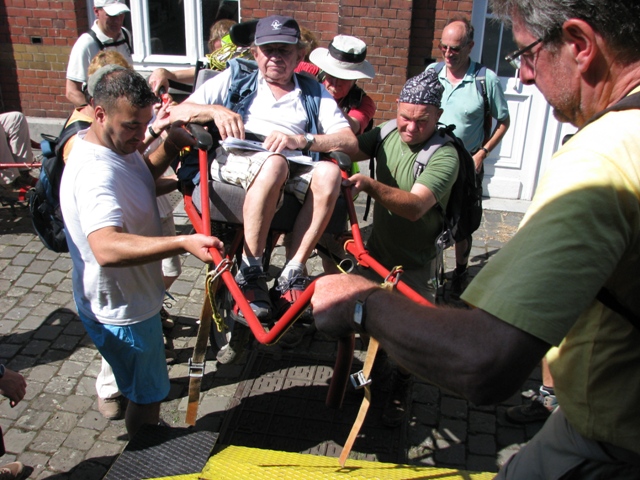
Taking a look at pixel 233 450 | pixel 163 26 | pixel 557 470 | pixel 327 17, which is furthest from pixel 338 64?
pixel 163 26

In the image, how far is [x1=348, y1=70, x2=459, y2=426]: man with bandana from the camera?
336 centimetres

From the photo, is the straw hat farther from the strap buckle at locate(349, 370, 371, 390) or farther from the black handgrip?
the strap buckle at locate(349, 370, 371, 390)

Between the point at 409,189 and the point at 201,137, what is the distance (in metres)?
1.26

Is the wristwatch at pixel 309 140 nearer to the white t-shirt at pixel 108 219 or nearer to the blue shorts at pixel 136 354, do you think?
the white t-shirt at pixel 108 219

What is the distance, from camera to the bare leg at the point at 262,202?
10.4 feet

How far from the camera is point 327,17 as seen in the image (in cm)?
715

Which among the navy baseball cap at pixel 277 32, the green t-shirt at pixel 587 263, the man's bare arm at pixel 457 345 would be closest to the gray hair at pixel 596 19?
the green t-shirt at pixel 587 263

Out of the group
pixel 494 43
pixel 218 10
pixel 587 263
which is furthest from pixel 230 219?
pixel 218 10

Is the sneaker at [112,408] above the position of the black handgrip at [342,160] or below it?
below

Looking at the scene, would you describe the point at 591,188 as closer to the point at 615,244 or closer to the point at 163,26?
the point at 615,244

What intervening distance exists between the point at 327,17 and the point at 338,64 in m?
2.68

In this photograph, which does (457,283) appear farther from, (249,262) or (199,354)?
(199,354)

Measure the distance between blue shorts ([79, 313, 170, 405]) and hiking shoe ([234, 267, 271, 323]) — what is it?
0.51 metres

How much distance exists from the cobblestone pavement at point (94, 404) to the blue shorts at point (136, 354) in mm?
631
